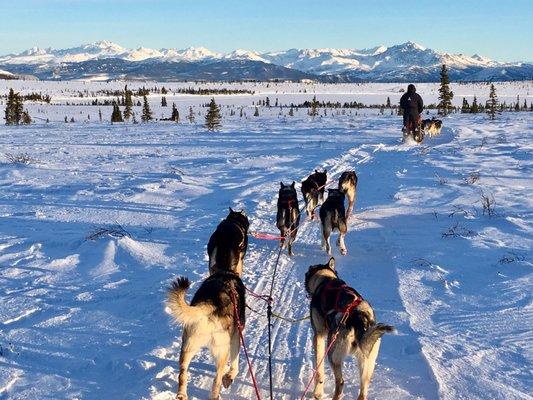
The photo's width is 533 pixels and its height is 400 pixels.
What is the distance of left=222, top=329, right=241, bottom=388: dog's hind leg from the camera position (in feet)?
12.3

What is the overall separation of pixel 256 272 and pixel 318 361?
244 centimetres

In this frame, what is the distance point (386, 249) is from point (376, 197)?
324 centimetres

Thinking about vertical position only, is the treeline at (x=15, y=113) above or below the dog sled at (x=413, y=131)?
above

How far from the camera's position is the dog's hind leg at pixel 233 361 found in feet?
12.3

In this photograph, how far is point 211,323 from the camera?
3.43 metres

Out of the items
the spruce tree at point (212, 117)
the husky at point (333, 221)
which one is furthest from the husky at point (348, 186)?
the spruce tree at point (212, 117)

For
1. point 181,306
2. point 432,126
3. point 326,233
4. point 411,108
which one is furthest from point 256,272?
point 432,126

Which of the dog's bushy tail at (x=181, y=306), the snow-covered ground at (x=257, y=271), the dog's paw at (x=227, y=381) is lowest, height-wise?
the dog's paw at (x=227, y=381)

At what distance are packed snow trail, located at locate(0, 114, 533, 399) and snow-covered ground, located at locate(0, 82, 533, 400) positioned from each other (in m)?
0.02

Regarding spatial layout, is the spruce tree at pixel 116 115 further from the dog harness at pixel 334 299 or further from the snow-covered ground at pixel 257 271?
the dog harness at pixel 334 299

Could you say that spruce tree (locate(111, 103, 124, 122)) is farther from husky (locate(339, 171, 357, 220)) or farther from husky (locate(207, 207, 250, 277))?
husky (locate(207, 207, 250, 277))

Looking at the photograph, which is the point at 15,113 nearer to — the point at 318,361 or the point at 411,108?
the point at 411,108

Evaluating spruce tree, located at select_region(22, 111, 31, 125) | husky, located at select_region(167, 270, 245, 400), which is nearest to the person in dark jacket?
husky, located at select_region(167, 270, 245, 400)

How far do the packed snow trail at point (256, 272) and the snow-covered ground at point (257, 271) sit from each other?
0.02 m
